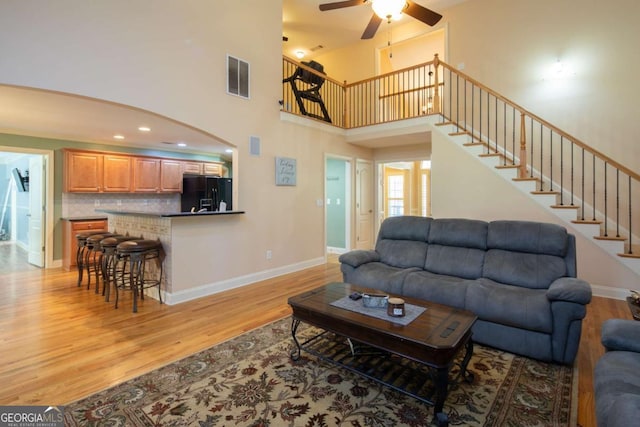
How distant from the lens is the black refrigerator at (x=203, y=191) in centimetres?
596

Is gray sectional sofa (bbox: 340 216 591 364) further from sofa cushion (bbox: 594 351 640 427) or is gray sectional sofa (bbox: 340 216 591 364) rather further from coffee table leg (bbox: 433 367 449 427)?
coffee table leg (bbox: 433 367 449 427)

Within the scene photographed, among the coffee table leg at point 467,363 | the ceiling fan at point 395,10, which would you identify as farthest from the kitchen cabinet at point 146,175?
the coffee table leg at point 467,363

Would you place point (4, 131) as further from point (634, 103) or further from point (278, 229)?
point (634, 103)

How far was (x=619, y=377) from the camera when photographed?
1.37 meters

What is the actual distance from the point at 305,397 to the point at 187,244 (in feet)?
8.48

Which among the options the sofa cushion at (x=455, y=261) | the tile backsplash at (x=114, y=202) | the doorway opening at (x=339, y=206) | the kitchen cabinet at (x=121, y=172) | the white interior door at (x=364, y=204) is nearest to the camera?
the sofa cushion at (x=455, y=261)

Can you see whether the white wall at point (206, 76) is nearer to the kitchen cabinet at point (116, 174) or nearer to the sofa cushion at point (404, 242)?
the sofa cushion at point (404, 242)

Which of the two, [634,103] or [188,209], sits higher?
[634,103]

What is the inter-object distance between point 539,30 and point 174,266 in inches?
266

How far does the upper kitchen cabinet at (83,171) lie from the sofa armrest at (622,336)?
7.30m

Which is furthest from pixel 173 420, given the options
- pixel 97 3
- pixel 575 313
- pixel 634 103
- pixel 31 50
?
pixel 634 103

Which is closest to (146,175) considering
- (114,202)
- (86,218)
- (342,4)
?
(114,202)

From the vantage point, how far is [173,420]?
5.72 ft

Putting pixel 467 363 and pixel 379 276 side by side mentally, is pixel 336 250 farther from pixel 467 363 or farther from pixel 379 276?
pixel 467 363
